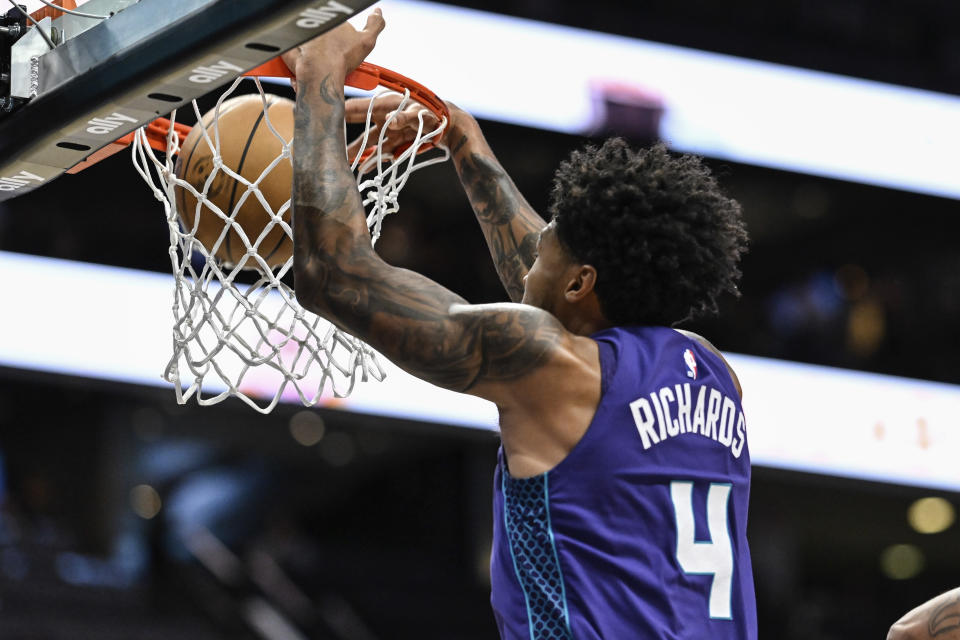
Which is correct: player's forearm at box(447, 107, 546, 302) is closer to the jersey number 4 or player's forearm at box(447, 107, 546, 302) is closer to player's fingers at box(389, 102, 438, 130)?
player's fingers at box(389, 102, 438, 130)

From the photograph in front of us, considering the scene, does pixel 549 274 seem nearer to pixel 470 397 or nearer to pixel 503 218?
pixel 503 218

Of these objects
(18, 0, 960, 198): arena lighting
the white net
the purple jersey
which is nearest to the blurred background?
(18, 0, 960, 198): arena lighting

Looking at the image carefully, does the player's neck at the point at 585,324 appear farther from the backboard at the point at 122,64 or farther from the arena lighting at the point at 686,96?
the arena lighting at the point at 686,96

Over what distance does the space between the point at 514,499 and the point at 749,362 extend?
7435 millimetres

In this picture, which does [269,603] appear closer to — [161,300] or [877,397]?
[161,300]

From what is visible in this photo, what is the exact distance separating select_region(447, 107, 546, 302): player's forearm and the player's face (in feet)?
1.77

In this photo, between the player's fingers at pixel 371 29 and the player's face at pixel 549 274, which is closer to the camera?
the player's face at pixel 549 274

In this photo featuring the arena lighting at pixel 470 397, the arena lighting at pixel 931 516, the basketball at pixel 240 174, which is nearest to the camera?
the basketball at pixel 240 174

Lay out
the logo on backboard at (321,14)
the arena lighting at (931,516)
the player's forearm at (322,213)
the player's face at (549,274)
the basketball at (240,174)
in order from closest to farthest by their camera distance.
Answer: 1. the logo on backboard at (321,14)
2. the player's forearm at (322,213)
3. the player's face at (549,274)
4. the basketball at (240,174)
5. the arena lighting at (931,516)

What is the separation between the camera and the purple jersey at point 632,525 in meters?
2.14

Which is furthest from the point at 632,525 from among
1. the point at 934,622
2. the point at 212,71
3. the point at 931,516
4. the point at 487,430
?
the point at 931,516

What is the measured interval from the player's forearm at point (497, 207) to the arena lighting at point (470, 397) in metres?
5.05

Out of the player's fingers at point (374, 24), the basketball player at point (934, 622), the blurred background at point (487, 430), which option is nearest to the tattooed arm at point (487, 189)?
the player's fingers at point (374, 24)

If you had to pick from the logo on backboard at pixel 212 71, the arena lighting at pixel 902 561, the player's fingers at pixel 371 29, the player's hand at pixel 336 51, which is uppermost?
the player's fingers at pixel 371 29
